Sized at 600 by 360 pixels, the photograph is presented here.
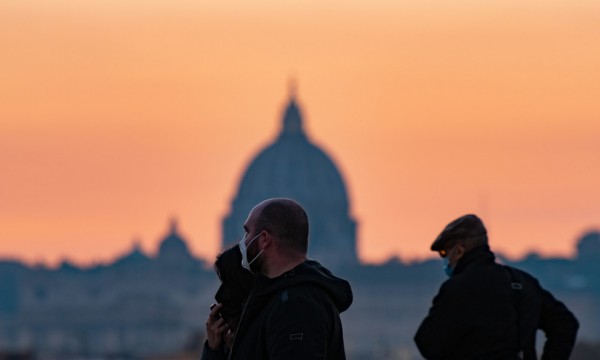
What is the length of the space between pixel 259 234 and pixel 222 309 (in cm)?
42

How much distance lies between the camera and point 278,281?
36.2 ft

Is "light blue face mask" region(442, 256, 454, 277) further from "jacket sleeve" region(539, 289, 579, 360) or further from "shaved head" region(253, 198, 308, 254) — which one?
"shaved head" region(253, 198, 308, 254)

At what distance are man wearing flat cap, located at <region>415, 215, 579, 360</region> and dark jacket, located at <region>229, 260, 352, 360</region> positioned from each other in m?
1.47

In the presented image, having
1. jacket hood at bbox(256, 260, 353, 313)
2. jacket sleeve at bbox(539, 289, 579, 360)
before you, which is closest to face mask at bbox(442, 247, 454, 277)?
jacket sleeve at bbox(539, 289, 579, 360)

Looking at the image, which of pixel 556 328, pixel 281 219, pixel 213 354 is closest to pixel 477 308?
pixel 556 328

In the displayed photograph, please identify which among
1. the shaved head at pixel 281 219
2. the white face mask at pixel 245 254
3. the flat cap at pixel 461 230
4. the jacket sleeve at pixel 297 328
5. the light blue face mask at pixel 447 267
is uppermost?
the flat cap at pixel 461 230

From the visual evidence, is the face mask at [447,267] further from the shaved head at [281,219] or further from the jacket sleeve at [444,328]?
the shaved head at [281,219]

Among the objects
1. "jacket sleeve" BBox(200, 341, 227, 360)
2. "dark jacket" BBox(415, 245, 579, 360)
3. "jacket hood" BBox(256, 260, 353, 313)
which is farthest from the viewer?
"dark jacket" BBox(415, 245, 579, 360)

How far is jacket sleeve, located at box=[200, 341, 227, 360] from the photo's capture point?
11258mm

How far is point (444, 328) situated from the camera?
1268cm

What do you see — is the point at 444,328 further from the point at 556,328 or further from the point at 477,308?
the point at 556,328

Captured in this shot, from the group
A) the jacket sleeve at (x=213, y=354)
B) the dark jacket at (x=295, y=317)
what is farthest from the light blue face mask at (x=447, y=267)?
the jacket sleeve at (x=213, y=354)

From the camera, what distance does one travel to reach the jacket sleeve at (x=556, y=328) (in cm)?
1292

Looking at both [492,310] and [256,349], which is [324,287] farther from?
[492,310]
